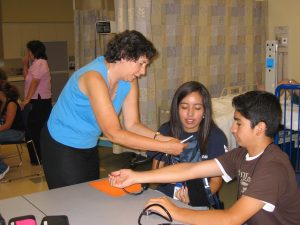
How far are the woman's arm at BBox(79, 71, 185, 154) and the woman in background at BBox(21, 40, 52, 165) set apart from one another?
2.73m

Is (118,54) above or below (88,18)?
below

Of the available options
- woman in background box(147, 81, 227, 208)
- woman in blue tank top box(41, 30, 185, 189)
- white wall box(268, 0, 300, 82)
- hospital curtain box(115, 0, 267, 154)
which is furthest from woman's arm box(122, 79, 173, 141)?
white wall box(268, 0, 300, 82)

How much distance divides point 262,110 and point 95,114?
0.74 meters

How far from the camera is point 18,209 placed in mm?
1569

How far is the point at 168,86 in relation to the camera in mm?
4184

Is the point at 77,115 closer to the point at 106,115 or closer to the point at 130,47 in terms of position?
the point at 106,115

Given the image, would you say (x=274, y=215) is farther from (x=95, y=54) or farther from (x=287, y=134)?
(x=95, y=54)

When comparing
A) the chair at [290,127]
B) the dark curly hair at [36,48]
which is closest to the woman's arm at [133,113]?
the chair at [290,127]

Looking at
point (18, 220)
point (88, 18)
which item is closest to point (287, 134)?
point (18, 220)

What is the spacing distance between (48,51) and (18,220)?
255 inches

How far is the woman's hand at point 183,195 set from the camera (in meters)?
1.91

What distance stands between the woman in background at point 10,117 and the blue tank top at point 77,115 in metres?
2.22

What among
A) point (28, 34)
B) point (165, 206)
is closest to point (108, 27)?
point (165, 206)

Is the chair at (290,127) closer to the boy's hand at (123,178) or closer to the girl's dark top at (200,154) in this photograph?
the girl's dark top at (200,154)
